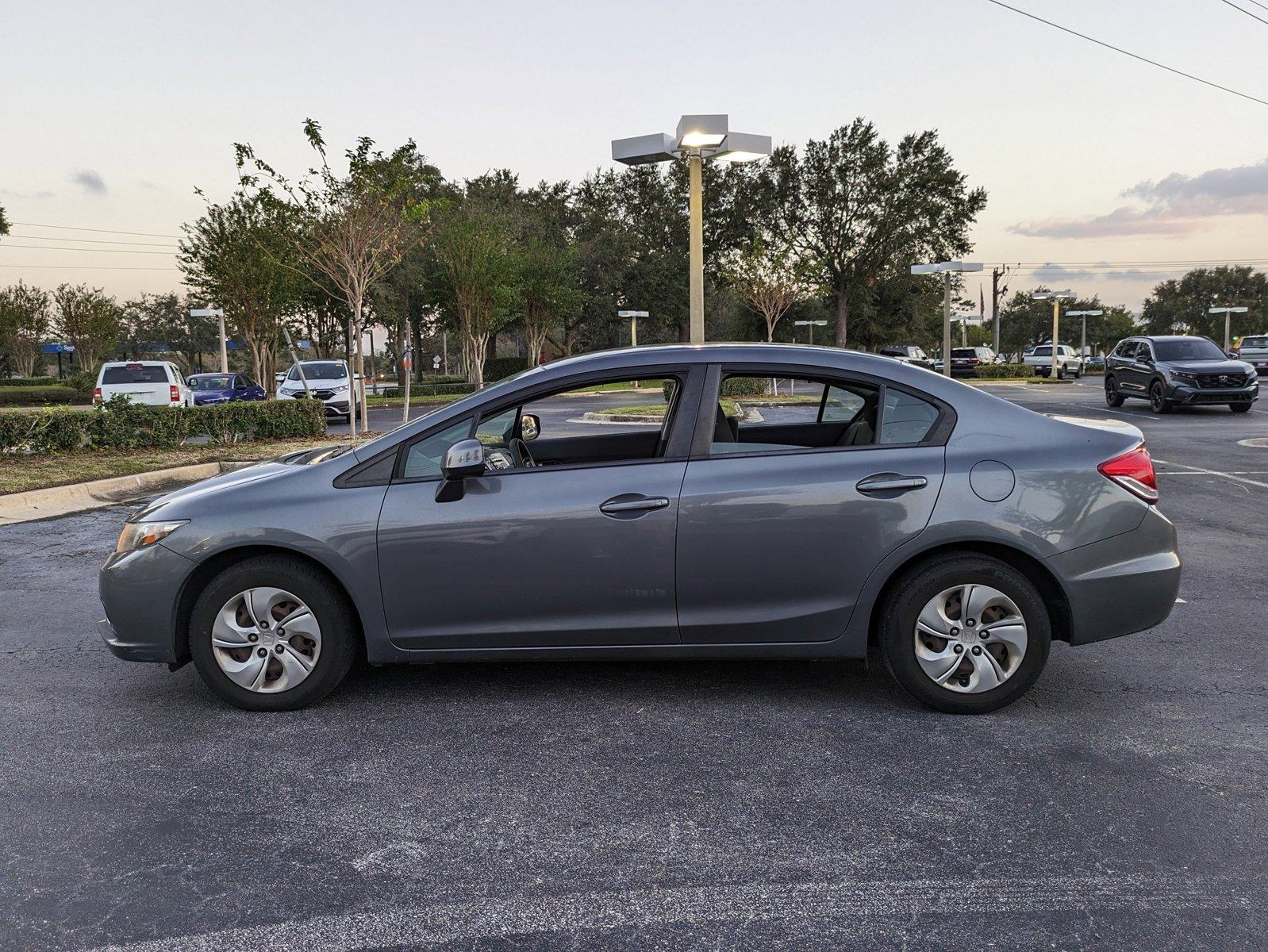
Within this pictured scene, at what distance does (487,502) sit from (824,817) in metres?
1.87

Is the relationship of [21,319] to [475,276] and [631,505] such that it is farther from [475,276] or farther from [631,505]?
[631,505]

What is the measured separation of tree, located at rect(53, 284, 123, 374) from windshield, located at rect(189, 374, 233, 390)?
1053 inches

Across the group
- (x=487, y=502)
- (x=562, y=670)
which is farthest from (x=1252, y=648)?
(x=487, y=502)

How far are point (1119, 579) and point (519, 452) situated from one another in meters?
2.81

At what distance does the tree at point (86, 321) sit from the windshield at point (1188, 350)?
49.7 meters

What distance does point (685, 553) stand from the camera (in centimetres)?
418

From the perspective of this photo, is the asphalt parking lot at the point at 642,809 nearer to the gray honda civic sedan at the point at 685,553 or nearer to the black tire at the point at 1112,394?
the gray honda civic sedan at the point at 685,553

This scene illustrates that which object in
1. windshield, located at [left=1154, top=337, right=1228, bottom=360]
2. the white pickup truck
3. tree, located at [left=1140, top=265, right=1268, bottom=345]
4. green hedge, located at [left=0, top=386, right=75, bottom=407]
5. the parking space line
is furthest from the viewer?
tree, located at [left=1140, top=265, right=1268, bottom=345]

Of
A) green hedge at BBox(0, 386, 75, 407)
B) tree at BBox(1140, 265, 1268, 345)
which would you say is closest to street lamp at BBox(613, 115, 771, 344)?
green hedge at BBox(0, 386, 75, 407)

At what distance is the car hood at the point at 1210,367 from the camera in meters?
20.8

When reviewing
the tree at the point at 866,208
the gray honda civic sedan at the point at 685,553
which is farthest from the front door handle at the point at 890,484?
the tree at the point at 866,208

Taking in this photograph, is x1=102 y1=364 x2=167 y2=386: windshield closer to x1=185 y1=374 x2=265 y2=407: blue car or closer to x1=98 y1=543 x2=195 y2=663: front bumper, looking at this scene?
x1=185 y1=374 x2=265 y2=407: blue car

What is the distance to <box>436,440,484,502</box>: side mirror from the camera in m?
4.16

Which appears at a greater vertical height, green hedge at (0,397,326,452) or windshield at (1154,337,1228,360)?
windshield at (1154,337,1228,360)
